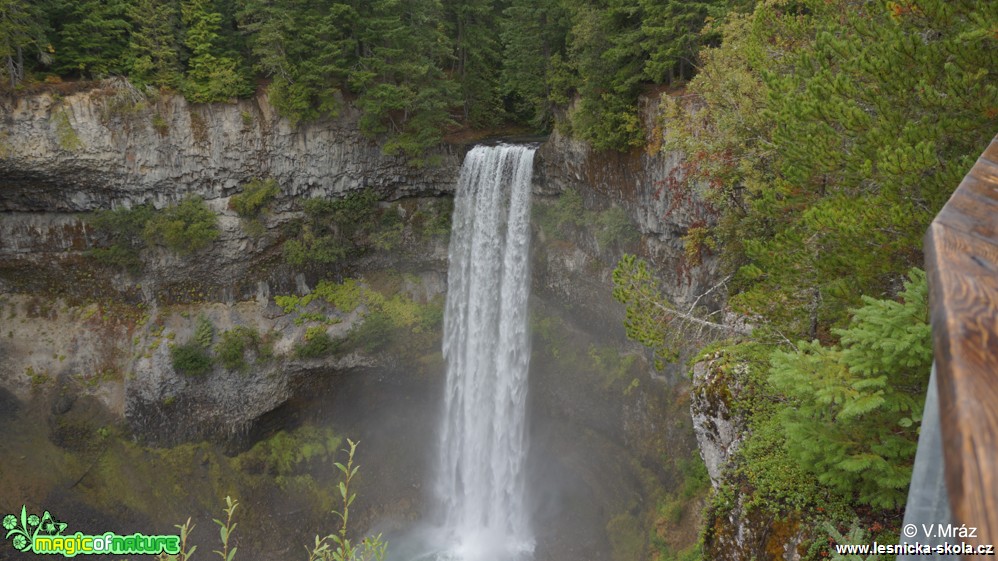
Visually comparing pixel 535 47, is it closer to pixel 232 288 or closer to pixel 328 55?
pixel 328 55

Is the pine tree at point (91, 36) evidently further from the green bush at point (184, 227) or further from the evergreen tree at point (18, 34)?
the green bush at point (184, 227)

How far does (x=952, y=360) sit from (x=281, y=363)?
2361 centimetres

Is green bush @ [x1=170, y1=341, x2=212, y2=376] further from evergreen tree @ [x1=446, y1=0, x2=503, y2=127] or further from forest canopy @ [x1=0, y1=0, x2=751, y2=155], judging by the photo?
evergreen tree @ [x1=446, y1=0, x2=503, y2=127]

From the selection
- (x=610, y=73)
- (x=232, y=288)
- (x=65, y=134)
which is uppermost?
(x=610, y=73)

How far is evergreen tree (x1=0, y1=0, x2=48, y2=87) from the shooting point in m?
18.1

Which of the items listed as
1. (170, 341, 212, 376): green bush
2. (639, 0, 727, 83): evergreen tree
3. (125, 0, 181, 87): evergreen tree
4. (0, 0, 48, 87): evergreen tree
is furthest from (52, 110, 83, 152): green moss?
(639, 0, 727, 83): evergreen tree

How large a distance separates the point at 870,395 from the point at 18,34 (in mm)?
26813

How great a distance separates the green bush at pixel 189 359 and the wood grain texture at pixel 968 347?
2411 centimetres

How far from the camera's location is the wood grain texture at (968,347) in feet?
3.51

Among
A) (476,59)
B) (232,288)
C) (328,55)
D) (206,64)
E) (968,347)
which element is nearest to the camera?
(968,347)

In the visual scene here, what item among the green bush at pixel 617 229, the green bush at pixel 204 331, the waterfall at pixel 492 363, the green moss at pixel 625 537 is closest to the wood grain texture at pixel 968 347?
the green bush at pixel 617 229

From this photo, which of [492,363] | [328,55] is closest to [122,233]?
[328,55]

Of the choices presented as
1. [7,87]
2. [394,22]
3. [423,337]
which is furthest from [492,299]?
[7,87]

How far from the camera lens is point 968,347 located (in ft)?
4.39
